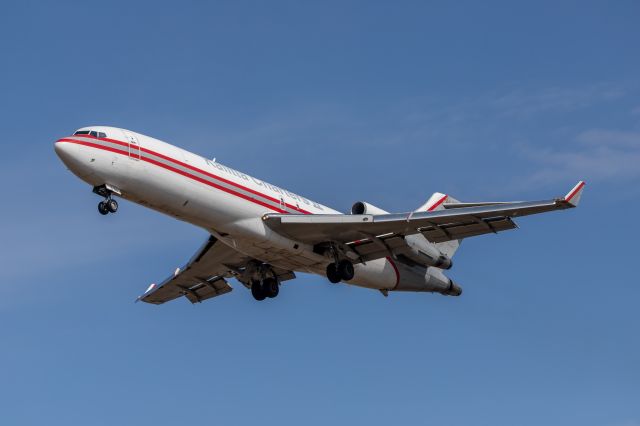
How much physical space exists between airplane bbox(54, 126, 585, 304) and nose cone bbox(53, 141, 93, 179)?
1.2 inches

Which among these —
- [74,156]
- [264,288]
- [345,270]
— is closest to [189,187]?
[74,156]

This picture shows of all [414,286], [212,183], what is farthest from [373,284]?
[212,183]

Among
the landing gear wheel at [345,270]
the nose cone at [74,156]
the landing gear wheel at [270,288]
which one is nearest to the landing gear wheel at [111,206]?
the nose cone at [74,156]

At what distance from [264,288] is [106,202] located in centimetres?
870

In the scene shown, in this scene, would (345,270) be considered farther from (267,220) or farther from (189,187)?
(189,187)

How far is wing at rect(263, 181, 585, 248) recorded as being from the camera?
38.6 m

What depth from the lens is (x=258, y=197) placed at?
39.4m

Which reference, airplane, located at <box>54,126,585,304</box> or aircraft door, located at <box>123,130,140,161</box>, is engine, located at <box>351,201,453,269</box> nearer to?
airplane, located at <box>54,126,585,304</box>

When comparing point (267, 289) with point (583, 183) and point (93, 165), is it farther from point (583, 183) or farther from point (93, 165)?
point (583, 183)

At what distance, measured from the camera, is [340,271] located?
1614 inches

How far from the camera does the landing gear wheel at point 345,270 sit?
135 feet

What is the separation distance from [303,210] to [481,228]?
6283 mm

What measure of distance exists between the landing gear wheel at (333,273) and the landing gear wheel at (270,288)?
10.0 feet

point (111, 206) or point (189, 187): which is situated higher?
point (189, 187)
